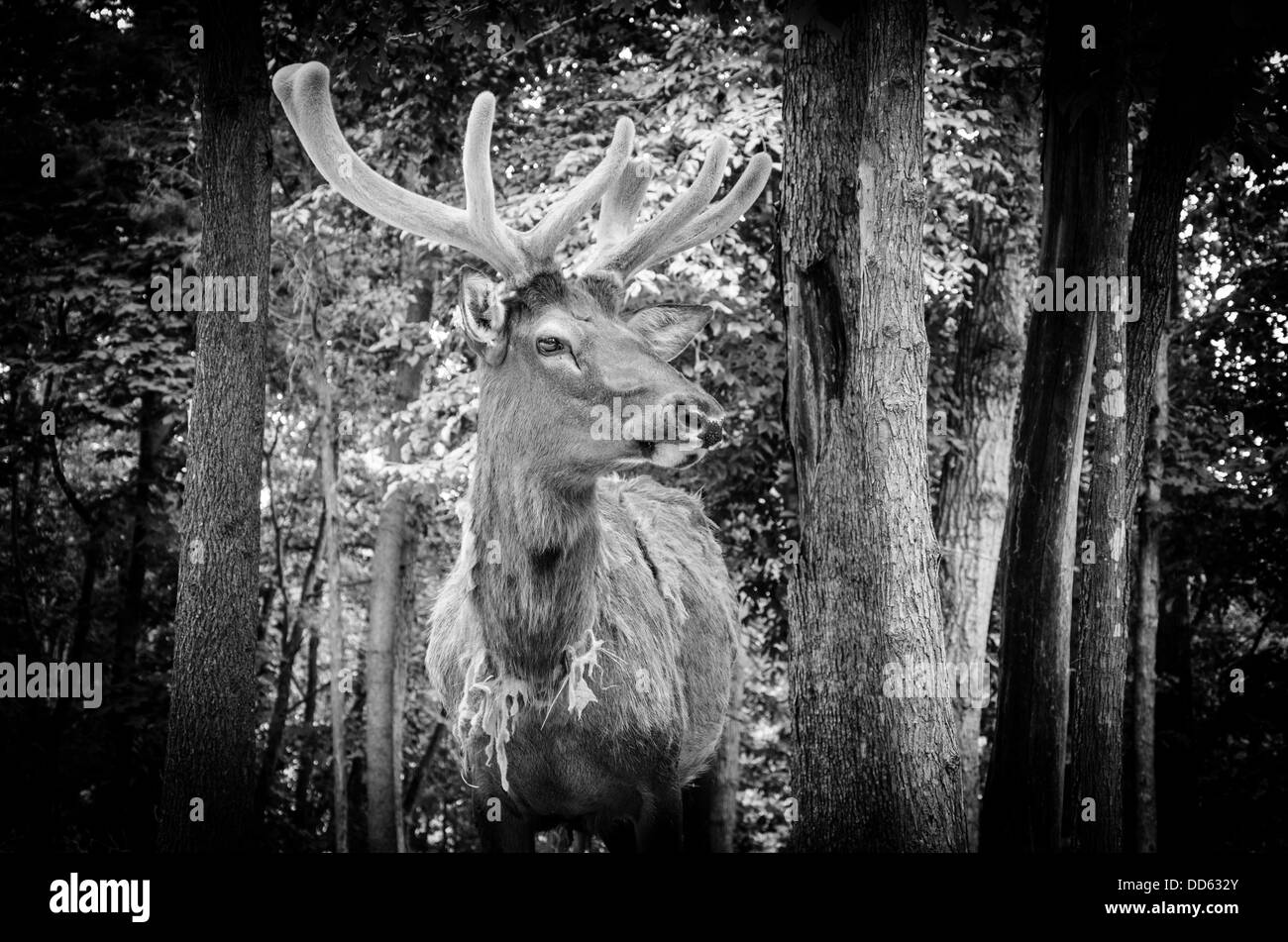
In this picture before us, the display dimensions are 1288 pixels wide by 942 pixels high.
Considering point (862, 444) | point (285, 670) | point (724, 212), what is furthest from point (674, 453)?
point (285, 670)

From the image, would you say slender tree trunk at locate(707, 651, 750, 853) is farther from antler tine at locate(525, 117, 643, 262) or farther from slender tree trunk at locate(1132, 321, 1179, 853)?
antler tine at locate(525, 117, 643, 262)

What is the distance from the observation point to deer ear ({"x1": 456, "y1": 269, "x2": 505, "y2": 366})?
16.8 feet

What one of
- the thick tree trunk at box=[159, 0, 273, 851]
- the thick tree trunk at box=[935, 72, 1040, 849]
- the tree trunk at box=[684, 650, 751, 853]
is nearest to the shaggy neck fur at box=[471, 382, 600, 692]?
the thick tree trunk at box=[159, 0, 273, 851]

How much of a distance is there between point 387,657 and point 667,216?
9055mm

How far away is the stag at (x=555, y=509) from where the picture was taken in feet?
16.1

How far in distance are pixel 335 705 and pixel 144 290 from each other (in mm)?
4594

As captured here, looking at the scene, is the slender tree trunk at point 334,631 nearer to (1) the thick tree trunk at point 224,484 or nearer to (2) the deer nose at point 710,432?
(1) the thick tree trunk at point 224,484

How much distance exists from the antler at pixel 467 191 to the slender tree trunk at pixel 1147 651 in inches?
286

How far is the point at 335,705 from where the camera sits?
11.3 metres

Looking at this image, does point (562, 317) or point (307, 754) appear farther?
point (307, 754)

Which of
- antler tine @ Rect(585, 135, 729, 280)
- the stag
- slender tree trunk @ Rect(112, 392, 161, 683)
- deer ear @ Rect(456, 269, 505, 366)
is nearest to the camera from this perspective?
the stag

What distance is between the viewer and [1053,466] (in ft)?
20.3

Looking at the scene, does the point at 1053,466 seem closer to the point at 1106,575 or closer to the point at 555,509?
the point at 1106,575

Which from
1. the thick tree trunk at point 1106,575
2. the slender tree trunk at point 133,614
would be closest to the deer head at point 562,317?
the thick tree trunk at point 1106,575
